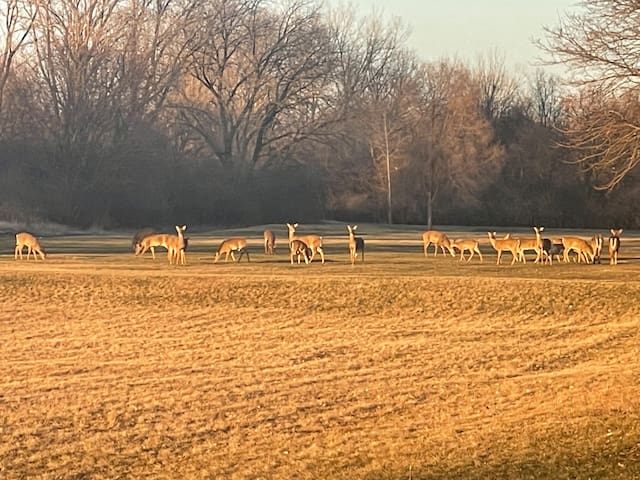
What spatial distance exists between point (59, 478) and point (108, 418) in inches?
115

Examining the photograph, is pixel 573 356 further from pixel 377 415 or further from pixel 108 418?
pixel 108 418

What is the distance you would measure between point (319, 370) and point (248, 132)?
2756 inches

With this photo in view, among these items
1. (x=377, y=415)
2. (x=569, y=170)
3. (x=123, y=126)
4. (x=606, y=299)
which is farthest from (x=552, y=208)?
(x=377, y=415)

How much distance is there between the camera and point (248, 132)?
8612 centimetres

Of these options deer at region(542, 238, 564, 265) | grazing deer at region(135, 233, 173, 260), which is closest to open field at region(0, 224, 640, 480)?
grazing deer at region(135, 233, 173, 260)

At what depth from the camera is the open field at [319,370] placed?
10.9 meters

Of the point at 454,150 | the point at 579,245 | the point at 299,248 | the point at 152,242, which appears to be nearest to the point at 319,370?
the point at 299,248

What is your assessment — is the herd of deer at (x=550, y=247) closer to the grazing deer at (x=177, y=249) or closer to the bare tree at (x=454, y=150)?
the grazing deer at (x=177, y=249)

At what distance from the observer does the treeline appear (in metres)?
68.4

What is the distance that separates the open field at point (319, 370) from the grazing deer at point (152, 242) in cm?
145

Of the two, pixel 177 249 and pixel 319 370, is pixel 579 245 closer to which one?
pixel 177 249

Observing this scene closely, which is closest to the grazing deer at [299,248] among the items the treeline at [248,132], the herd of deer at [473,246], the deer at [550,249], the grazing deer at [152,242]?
the herd of deer at [473,246]

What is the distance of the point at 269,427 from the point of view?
12898mm

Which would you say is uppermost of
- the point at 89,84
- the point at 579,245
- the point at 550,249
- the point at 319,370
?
the point at 89,84
